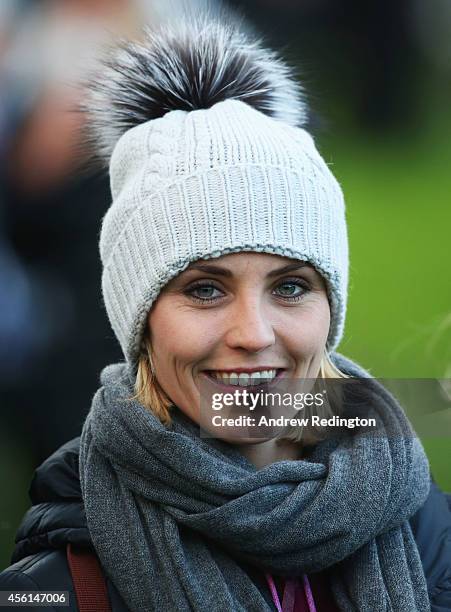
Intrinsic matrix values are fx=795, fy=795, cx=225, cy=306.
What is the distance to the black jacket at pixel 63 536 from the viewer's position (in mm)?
1119

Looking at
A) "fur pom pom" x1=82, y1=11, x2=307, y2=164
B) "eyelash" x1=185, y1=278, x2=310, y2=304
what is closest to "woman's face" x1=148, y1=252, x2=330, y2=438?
"eyelash" x1=185, y1=278, x2=310, y2=304

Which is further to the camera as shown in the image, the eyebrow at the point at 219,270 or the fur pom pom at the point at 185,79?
the fur pom pom at the point at 185,79

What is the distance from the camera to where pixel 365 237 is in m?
1.57

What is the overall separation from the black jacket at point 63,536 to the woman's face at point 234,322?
229mm

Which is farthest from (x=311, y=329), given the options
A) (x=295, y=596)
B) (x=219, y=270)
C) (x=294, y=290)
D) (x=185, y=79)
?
(x=185, y=79)

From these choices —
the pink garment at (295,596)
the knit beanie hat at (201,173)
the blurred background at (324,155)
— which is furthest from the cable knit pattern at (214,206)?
the pink garment at (295,596)

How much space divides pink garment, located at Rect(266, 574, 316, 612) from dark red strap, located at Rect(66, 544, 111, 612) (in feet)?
0.77

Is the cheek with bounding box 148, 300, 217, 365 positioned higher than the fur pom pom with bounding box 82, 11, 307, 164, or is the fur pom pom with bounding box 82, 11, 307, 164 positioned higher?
the fur pom pom with bounding box 82, 11, 307, 164

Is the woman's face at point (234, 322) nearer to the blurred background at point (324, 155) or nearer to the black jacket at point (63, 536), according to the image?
the black jacket at point (63, 536)

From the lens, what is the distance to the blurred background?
1509 mm

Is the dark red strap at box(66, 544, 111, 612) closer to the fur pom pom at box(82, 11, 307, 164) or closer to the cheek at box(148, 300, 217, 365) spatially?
the cheek at box(148, 300, 217, 365)

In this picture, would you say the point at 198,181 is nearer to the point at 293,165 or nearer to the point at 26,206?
the point at 293,165

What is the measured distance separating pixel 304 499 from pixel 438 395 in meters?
0.54

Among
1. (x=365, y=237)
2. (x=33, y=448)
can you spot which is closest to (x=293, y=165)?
(x=365, y=237)
